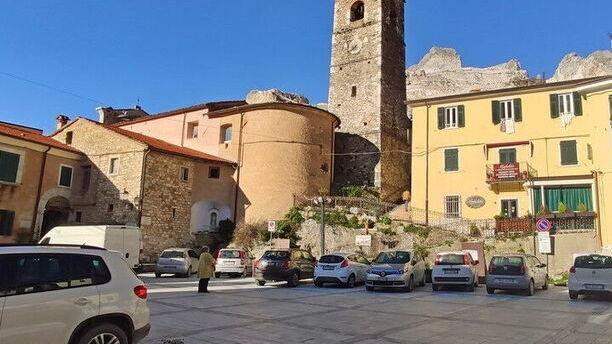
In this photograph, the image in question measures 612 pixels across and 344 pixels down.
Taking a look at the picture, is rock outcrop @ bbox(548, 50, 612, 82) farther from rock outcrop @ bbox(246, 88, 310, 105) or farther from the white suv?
the white suv

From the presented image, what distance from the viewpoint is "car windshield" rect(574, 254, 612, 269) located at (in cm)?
1480

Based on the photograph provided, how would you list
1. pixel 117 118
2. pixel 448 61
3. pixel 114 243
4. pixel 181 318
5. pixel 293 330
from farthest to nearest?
pixel 448 61 → pixel 117 118 → pixel 114 243 → pixel 181 318 → pixel 293 330

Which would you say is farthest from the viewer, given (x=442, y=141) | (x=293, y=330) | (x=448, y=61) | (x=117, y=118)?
(x=448, y=61)

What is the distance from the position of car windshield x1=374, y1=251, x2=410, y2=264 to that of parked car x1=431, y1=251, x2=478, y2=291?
116cm

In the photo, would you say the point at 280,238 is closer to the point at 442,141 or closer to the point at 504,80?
the point at 442,141

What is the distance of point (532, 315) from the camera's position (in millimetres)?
11414

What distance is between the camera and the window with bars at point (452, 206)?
29.8m

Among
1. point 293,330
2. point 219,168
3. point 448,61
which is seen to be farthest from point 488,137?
point 448,61

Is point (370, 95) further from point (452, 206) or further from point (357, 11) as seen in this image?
point (452, 206)

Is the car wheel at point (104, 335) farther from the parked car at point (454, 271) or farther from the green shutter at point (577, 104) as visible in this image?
the green shutter at point (577, 104)

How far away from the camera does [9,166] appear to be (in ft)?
84.3

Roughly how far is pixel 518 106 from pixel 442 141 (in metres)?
5.01

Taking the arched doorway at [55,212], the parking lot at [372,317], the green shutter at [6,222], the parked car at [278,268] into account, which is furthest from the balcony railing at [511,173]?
the green shutter at [6,222]

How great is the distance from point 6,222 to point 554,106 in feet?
105
